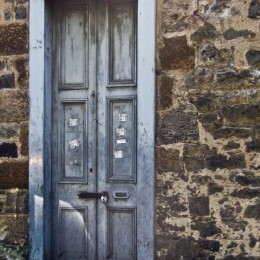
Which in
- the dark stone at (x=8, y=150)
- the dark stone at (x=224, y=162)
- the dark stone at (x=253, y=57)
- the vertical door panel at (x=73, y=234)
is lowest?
the vertical door panel at (x=73, y=234)

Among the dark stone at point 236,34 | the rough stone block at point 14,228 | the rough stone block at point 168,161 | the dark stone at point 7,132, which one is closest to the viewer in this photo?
the dark stone at point 236,34

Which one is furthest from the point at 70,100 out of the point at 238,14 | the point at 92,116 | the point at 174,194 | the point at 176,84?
the point at 238,14

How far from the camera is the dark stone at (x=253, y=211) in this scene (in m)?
Answer: 3.91

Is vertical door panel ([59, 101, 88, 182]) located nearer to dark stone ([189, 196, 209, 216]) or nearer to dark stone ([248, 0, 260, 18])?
dark stone ([189, 196, 209, 216])

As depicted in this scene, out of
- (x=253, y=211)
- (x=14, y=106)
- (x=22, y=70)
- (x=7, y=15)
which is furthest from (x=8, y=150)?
(x=253, y=211)

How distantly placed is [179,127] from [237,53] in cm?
78

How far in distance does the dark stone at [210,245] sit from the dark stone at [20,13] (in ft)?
8.67

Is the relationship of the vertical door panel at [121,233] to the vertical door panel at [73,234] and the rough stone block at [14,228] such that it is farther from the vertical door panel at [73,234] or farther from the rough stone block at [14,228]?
the rough stone block at [14,228]

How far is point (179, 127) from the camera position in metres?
4.15

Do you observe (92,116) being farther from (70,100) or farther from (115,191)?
(115,191)

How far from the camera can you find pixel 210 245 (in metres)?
4.01

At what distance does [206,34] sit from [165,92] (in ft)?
1.97

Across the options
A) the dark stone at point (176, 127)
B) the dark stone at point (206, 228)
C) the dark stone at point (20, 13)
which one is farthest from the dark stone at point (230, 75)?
the dark stone at point (20, 13)

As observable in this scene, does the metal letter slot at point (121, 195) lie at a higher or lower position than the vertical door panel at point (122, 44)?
lower
